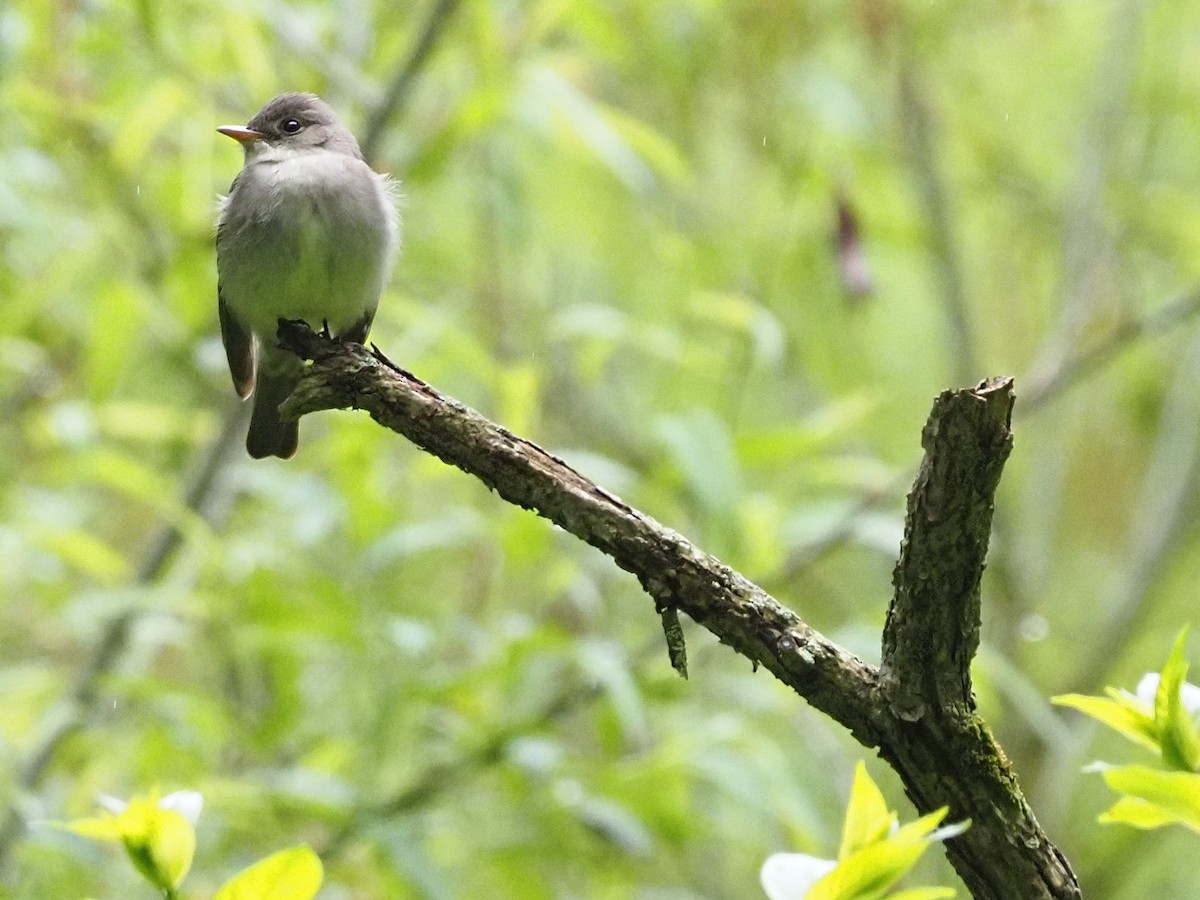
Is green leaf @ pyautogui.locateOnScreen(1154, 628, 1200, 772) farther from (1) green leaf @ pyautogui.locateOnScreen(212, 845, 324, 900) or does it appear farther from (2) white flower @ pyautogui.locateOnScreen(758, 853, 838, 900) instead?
(1) green leaf @ pyautogui.locateOnScreen(212, 845, 324, 900)

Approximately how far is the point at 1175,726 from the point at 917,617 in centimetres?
33

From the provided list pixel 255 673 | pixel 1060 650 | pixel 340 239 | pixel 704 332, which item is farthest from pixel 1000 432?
pixel 1060 650

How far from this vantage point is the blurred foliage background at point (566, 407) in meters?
2.93

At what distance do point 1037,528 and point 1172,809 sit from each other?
395 cm

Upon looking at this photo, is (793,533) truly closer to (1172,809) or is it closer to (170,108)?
(170,108)

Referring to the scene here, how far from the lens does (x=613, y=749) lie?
10.0 feet

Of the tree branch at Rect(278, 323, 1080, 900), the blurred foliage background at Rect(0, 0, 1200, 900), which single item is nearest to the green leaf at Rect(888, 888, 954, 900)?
the tree branch at Rect(278, 323, 1080, 900)

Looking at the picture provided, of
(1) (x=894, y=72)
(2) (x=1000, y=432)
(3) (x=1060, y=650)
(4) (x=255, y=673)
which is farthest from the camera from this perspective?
(3) (x=1060, y=650)

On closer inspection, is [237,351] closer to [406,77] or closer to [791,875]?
[406,77]

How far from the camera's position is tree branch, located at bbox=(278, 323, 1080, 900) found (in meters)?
1.34

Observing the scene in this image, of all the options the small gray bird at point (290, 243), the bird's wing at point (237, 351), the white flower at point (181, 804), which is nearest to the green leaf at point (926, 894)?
the white flower at point (181, 804)

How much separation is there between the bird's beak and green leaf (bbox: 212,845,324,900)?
2.13 meters

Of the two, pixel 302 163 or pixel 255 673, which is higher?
pixel 302 163

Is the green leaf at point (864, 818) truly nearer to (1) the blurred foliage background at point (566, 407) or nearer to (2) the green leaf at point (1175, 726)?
(2) the green leaf at point (1175, 726)
